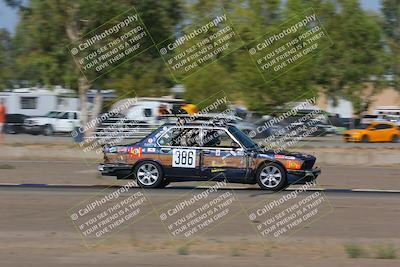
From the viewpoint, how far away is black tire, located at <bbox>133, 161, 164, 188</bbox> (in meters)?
16.4

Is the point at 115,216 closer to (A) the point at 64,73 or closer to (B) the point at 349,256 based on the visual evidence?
(B) the point at 349,256

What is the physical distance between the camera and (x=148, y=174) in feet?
54.1

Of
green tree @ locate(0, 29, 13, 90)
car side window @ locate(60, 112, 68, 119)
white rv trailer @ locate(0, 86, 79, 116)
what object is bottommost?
car side window @ locate(60, 112, 68, 119)

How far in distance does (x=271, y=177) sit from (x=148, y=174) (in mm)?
2705

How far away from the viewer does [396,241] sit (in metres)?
10.4

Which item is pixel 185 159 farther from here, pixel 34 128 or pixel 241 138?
pixel 34 128

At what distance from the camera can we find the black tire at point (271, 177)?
16.2 m

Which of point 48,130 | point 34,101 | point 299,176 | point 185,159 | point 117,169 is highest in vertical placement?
point 34,101

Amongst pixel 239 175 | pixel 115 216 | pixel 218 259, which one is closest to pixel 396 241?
pixel 218 259

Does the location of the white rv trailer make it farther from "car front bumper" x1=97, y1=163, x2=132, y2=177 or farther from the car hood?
the car hood

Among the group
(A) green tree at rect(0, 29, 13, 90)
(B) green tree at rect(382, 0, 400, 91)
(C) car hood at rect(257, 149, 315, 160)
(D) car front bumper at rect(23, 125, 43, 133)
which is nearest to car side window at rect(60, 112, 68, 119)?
(D) car front bumper at rect(23, 125, 43, 133)

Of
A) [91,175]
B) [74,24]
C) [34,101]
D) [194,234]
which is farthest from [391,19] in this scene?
[194,234]

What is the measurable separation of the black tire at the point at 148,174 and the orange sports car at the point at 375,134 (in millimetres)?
24985

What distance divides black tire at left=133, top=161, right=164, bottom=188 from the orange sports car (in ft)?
82.0
